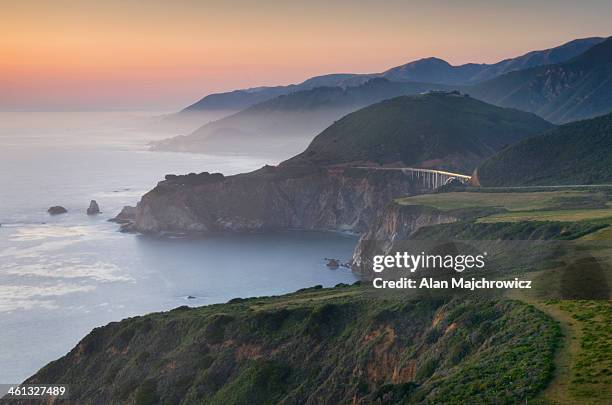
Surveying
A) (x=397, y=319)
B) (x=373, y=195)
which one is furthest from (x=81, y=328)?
(x=373, y=195)

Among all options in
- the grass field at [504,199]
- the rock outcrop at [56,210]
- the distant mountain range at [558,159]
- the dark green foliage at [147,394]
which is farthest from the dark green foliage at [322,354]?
the rock outcrop at [56,210]

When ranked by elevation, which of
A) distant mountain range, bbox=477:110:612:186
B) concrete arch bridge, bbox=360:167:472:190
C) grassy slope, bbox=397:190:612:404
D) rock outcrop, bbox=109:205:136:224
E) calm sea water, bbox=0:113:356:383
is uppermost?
distant mountain range, bbox=477:110:612:186

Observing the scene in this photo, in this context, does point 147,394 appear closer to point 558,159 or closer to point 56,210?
point 558,159

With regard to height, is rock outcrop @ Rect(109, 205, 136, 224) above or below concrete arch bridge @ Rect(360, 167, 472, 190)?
below

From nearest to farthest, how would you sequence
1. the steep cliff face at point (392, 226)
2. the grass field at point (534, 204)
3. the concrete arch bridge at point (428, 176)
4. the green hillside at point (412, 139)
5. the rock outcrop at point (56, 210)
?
the grass field at point (534, 204), the steep cliff face at point (392, 226), the concrete arch bridge at point (428, 176), the rock outcrop at point (56, 210), the green hillside at point (412, 139)

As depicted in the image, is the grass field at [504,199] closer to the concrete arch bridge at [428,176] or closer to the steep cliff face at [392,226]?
the steep cliff face at [392,226]

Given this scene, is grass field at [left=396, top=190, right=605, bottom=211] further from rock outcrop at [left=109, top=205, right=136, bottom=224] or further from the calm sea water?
rock outcrop at [left=109, top=205, right=136, bottom=224]

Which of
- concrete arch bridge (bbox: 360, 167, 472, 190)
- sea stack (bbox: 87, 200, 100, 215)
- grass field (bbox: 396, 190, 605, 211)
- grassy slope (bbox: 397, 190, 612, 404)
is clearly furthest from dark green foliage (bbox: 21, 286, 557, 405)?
sea stack (bbox: 87, 200, 100, 215)
